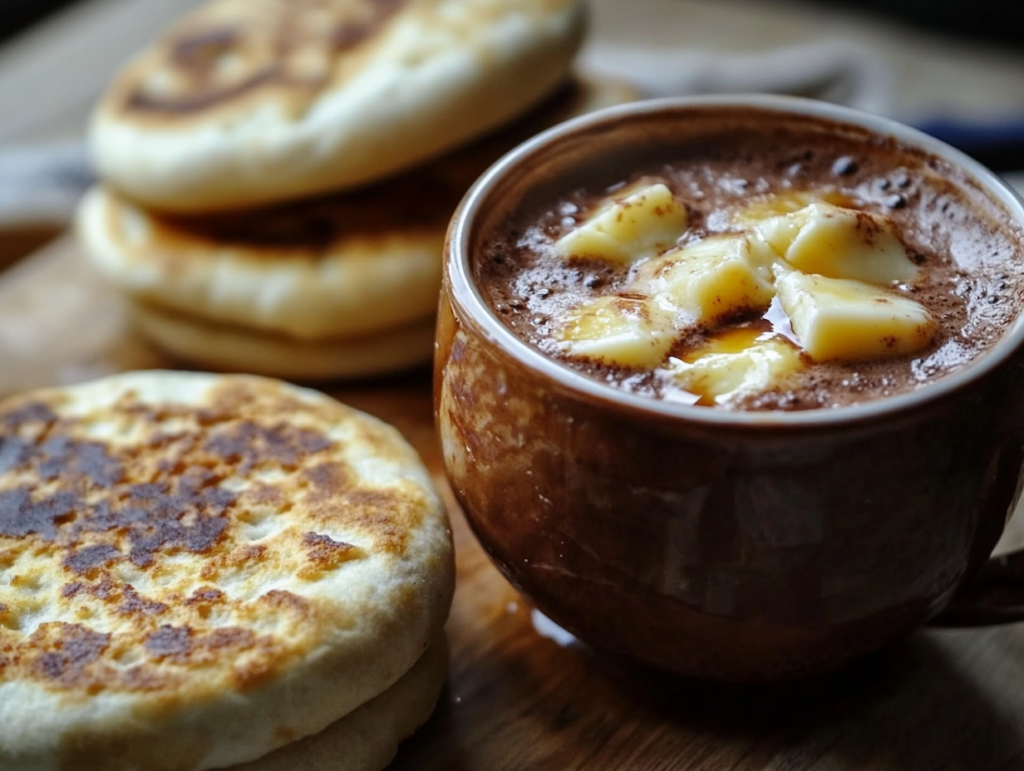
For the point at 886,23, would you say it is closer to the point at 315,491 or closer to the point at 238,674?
the point at 315,491

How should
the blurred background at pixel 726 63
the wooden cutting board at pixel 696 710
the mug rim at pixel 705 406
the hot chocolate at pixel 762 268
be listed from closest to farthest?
the mug rim at pixel 705 406 < the hot chocolate at pixel 762 268 < the wooden cutting board at pixel 696 710 < the blurred background at pixel 726 63

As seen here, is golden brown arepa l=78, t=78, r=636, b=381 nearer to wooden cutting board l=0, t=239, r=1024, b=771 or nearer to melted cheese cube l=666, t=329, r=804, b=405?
wooden cutting board l=0, t=239, r=1024, b=771

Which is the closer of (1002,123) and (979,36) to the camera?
(1002,123)

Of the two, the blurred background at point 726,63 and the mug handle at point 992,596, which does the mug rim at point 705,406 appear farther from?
the blurred background at point 726,63

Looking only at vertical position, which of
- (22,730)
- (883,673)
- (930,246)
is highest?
(930,246)

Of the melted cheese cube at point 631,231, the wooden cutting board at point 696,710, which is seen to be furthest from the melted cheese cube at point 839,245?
the wooden cutting board at point 696,710

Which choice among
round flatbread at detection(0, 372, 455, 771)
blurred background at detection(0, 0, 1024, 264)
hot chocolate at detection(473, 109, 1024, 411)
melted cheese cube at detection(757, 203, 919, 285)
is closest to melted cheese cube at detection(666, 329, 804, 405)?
hot chocolate at detection(473, 109, 1024, 411)

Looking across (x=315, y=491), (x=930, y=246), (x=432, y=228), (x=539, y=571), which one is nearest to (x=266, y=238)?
(x=432, y=228)
